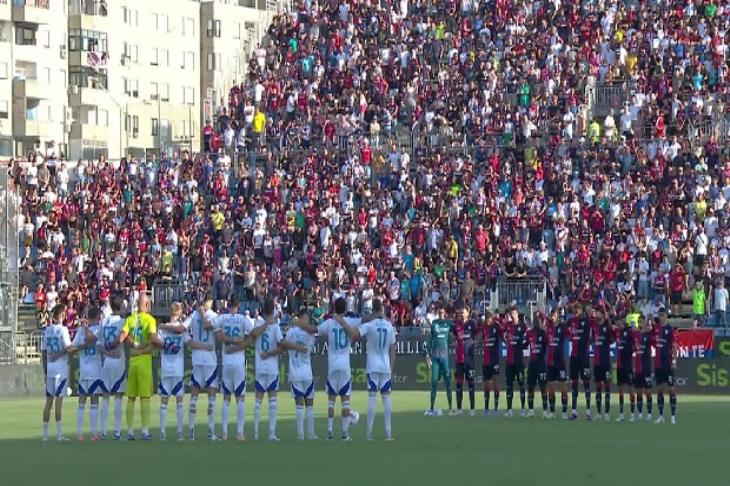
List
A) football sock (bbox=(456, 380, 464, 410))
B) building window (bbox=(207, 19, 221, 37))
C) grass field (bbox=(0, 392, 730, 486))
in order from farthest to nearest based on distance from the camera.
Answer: building window (bbox=(207, 19, 221, 37)), football sock (bbox=(456, 380, 464, 410)), grass field (bbox=(0, 392, 730, 486))

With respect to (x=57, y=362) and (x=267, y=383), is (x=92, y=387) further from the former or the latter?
(x=267, y=383)

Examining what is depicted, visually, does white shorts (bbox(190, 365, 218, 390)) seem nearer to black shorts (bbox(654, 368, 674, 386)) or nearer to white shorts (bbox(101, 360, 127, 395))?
white shorts (bbox(101, 360, 127, 395))

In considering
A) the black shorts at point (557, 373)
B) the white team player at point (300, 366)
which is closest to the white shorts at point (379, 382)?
the white team player at point (300, 366)

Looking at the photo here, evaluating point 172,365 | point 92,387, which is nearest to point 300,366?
point 172,365

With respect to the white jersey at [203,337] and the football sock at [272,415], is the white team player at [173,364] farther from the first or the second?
the football sock at [272,415]

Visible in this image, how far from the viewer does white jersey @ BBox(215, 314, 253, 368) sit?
108ft

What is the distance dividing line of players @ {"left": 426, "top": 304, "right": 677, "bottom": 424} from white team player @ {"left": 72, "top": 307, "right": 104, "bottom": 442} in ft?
27.7

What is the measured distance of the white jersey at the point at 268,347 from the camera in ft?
107

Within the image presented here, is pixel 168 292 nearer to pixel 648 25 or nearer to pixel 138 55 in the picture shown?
pixel 648 25

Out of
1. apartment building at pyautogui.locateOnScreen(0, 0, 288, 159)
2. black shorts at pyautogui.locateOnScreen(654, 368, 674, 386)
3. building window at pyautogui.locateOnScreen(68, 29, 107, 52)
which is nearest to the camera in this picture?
black shorts at pyautogui.locateOnScreen(654, 368, 674, 386)

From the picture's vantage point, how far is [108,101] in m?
95.4

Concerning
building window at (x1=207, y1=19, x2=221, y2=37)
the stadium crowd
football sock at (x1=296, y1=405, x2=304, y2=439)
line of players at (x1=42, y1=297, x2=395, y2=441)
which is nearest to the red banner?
the stadium crowd

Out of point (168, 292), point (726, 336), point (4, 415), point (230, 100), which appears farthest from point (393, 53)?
point (4, 415)

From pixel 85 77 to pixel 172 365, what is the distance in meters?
62.9
